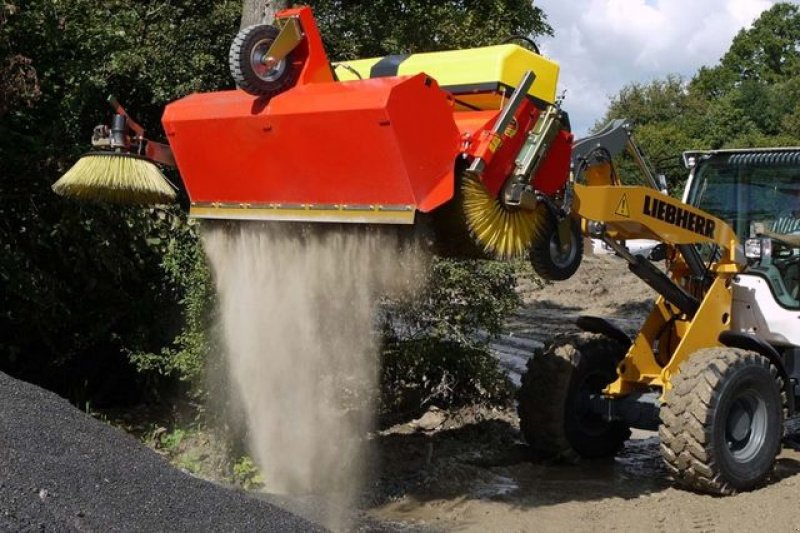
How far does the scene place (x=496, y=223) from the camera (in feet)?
18.0

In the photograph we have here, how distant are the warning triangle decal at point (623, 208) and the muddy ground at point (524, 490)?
1786 mm

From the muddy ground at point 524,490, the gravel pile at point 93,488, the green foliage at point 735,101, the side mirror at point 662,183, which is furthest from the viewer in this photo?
the green foliage at point 735,101

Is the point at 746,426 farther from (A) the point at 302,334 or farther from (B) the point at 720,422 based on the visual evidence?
(A) the point at 302,334

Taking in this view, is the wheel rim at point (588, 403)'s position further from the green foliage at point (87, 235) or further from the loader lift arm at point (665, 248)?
the green foliage at point (87, 235)

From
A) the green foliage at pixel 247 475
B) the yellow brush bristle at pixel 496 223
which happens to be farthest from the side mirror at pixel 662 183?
the green foliage at pixel 247 475

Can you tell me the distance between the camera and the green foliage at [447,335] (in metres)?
8.02

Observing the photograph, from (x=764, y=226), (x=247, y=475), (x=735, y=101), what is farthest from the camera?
(x=735, y=101)

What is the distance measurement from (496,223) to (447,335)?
9.01 ft

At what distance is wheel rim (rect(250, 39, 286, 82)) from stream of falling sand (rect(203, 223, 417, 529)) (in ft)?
2.92

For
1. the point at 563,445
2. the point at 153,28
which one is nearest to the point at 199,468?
the point at 563,445

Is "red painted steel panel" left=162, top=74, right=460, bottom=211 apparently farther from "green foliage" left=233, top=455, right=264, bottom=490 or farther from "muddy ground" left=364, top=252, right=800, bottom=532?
"muddy ground" left=364, top=252, right=800, bottom=532

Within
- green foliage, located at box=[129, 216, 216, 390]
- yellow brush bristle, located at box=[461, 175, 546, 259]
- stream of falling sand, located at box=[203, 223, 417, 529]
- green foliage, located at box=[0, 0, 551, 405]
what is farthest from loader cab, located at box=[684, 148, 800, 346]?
green foliage, located at box=[129, 216, 216, 390]

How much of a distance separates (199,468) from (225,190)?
2.16 metres

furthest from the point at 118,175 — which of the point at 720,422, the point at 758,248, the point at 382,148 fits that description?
the point at 758,248
